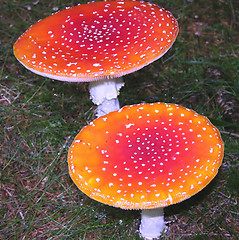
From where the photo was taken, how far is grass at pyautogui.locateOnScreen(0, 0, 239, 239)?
3758mm

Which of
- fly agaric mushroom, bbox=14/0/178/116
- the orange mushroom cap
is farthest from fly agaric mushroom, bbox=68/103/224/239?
fly agaric mushroom, bbox=14/0/178/116

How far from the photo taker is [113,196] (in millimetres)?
2793

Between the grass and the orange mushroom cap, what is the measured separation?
0.89 meters

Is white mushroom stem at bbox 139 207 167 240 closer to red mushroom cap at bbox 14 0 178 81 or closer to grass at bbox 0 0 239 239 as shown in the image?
grass at bbox 0 0 239 239

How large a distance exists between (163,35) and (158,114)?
79cm

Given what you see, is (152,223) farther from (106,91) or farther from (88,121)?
(88,121)

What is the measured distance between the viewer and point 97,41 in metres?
3.61

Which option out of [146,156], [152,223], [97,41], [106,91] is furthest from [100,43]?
[152,223]

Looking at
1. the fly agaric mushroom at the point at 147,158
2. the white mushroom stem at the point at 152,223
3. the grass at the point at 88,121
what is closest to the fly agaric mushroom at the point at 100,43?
the fly agaric mushroom at the point at 147,158

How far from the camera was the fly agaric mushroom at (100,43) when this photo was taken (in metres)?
3.35

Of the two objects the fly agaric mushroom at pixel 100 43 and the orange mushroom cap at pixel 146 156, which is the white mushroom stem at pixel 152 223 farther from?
the fly agaric mushroom at pixel 100 43

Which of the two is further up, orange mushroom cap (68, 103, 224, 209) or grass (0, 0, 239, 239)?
orange mushroom cap (68, 103, 224, 209)

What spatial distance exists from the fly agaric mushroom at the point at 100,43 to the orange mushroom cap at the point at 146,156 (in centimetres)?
46

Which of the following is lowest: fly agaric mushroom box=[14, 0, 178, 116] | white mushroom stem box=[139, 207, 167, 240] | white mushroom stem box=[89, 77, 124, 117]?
white mushroom stem box=[139, 207, 167, 240]
